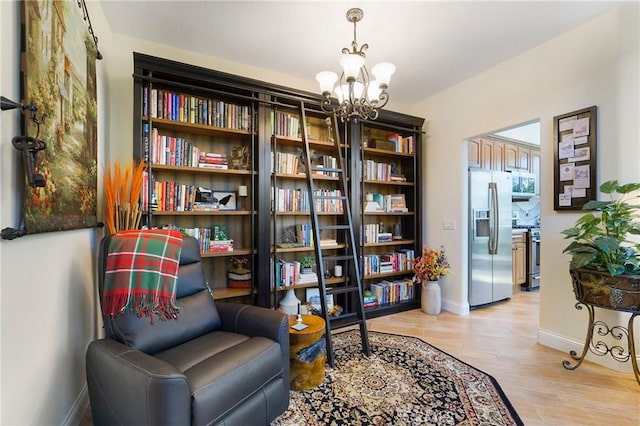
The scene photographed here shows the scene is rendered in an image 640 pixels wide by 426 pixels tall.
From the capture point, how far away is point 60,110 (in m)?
1.36

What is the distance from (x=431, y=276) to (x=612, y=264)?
5.45 ft

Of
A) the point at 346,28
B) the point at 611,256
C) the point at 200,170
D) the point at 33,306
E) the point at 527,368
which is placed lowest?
the point at 527,368

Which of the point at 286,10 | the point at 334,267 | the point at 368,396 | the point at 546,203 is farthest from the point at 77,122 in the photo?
the point at 546,203

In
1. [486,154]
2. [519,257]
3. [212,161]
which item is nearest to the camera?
[212,161]

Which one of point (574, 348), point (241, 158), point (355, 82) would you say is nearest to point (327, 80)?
point (355, 82)

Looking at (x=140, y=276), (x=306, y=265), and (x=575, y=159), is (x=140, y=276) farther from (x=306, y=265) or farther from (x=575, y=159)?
(x=575, y=159)

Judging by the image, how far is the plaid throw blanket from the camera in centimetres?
151

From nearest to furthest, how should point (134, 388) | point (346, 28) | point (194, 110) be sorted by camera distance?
point (134, 388) < point (346, 28) < point (194, 110)

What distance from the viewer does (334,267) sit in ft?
11.1

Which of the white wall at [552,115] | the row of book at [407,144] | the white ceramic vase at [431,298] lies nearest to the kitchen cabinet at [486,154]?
the white wall at [552,115]

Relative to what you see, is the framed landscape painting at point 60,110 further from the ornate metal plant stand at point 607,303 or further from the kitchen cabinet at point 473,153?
the kitchen cabinet at point 473,153

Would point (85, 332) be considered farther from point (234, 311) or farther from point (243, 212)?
point (243, 212)

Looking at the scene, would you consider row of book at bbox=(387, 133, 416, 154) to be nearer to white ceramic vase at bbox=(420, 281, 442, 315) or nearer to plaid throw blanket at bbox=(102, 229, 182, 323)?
white ceramic vase at bbox=(420, 281, 442, 315)

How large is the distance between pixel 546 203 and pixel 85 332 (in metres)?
3.66
